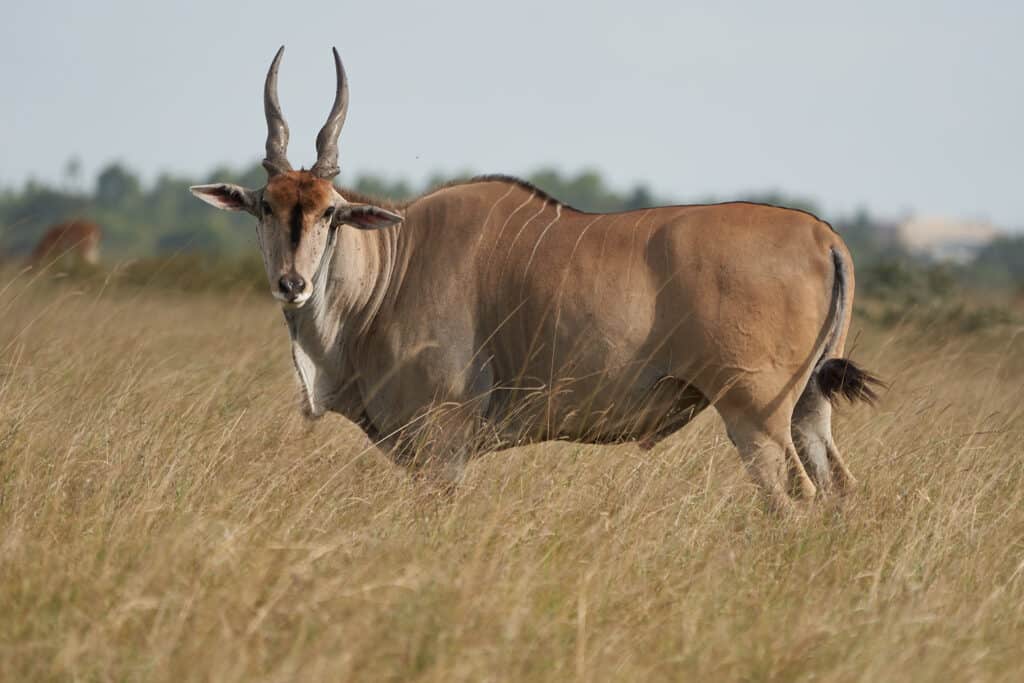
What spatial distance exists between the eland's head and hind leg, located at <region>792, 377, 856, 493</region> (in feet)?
5.69

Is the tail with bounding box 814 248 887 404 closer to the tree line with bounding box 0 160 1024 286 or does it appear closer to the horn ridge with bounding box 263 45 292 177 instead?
the horn ridge with bounding box 263 45 292 177

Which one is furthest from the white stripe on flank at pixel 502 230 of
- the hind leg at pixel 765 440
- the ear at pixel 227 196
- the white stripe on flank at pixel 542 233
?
the hind leg at pixel 765 440

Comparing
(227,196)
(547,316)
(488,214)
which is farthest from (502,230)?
(227,196)

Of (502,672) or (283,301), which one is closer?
(502,672)

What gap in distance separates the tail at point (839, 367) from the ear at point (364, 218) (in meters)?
1.67

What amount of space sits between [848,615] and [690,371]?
144cm

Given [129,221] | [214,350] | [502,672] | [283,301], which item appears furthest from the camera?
[129,221]

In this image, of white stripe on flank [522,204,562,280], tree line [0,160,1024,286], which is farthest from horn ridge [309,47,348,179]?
tree line [0,160,1024,286]

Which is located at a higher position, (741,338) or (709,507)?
(741,338)

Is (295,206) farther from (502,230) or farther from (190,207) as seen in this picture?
(190,207)

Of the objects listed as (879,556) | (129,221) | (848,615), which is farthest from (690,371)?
(129,221)

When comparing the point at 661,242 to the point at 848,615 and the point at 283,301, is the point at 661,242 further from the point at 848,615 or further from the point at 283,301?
the point at 848,615

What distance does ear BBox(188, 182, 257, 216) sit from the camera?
5.50 meters

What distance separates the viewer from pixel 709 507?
4941mm
